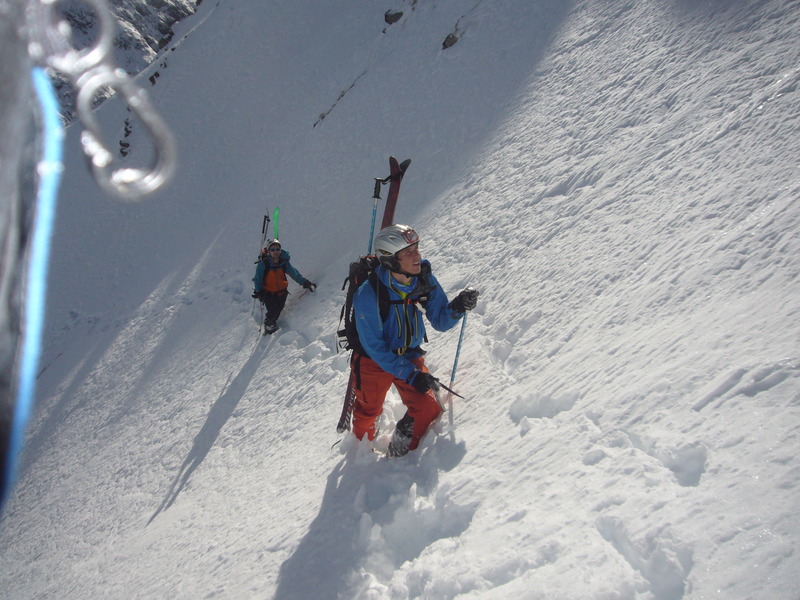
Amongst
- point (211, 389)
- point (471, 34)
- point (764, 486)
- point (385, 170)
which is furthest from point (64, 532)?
point (471, 34)

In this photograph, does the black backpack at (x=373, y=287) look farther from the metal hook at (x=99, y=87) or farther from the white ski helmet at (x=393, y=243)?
the metal hook at (x=99, y=87)

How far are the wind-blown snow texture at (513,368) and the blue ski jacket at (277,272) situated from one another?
557 millimetres

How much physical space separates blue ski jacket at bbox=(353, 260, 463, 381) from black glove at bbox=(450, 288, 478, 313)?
6cm

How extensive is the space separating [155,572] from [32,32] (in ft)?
15.2

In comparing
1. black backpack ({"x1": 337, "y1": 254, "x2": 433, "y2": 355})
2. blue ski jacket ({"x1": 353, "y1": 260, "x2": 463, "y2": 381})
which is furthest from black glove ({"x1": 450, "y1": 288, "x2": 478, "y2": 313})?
black backpack ({"x1": 337, "y1": 254, "x2": 433, "y2": 355})

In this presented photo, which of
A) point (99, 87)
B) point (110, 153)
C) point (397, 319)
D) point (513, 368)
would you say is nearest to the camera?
point (110, 153)

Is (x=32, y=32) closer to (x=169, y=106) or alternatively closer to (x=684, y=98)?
(x=684, y=98)

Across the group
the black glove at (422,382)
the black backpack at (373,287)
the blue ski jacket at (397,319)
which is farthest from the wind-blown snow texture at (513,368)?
the black backpack at (373,287)

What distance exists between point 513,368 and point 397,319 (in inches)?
43.2

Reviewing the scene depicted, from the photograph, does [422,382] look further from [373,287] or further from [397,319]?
[373,287]

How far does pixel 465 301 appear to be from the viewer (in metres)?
4.21

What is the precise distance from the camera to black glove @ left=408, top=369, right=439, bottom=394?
4066 millimetres

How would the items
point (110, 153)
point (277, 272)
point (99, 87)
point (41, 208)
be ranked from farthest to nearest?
1. point (277, 272)
2. point (41, 208)
3. point (99, 87)
4. point (110, 153)

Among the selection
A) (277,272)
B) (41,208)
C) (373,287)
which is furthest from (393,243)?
(277,272)
